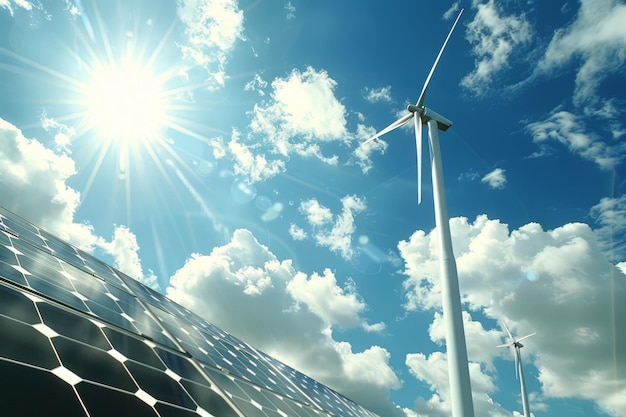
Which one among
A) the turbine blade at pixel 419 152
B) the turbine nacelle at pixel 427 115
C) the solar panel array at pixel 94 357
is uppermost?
the turbine nacelle at pixel 427 115

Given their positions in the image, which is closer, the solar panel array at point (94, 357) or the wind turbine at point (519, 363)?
the solar panel array at point (94, 357)

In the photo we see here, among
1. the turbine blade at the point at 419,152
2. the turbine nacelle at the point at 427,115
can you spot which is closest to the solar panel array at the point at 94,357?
the turbine blade at the point at 419,152

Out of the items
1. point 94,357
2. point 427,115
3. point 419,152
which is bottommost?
point 94,357

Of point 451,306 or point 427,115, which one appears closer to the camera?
point 451,306

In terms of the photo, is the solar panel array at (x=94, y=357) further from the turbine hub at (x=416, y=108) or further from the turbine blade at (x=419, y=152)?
the turbine hub at (x=416, y=108)

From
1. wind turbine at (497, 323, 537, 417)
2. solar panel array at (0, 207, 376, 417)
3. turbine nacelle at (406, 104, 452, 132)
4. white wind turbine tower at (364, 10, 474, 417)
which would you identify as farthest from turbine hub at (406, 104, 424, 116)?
wind turbine at (497, 323, 537, 417)

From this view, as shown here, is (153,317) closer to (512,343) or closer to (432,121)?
(432,121)

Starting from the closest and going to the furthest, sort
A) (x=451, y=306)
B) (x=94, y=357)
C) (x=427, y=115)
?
(x=94, y=357)
(x=451, y=306)
(x=427, y=115)

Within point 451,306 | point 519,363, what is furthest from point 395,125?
point 519,363

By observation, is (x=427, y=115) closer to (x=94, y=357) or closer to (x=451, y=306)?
(x=451, y=306)
